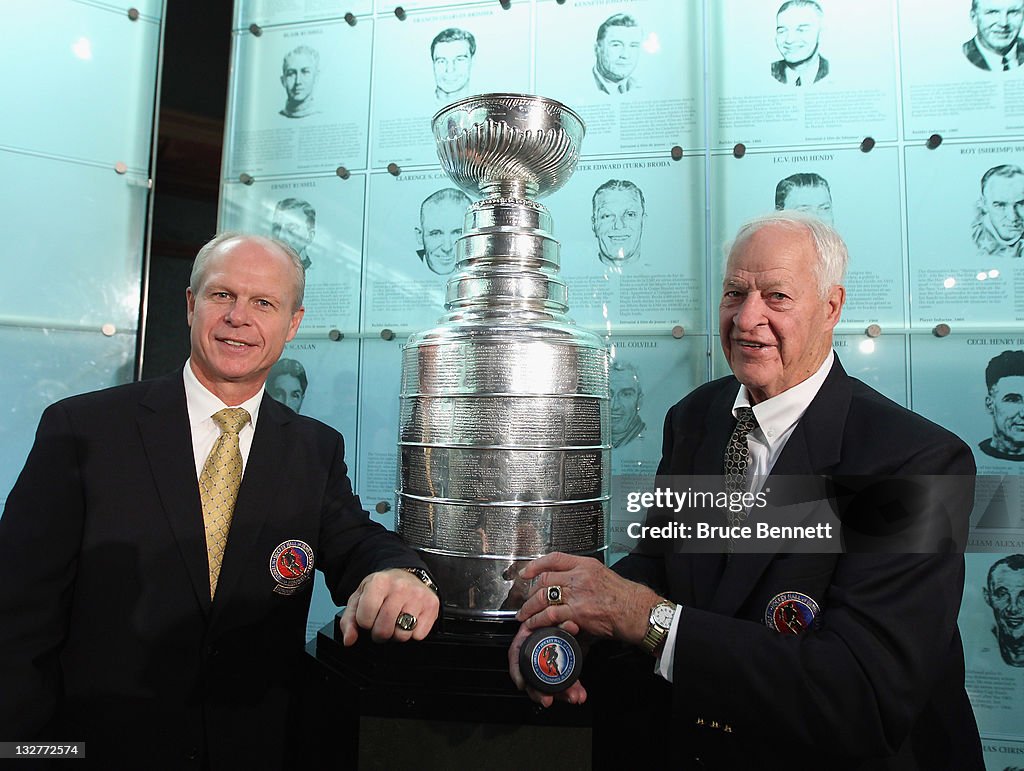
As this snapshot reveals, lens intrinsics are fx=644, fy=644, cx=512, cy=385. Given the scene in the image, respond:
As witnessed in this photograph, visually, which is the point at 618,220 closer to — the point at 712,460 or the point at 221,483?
the point at 712,460

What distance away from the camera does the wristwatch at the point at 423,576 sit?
4.42ft

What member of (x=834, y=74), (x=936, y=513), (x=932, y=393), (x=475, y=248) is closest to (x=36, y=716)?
(x=475, y=248)

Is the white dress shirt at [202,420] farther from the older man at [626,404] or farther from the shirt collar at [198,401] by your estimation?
the older man at [626,404]

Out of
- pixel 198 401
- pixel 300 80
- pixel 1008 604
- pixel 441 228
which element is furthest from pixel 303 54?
pixel 1008 604

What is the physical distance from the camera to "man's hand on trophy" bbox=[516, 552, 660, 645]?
1.20 metres

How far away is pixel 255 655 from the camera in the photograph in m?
1.42

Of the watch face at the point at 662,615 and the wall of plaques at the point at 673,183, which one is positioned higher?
the wall of plaques at the point at 673,183

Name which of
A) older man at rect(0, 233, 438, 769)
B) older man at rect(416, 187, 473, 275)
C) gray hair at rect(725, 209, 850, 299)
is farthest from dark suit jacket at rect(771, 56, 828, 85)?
older man at rect(0, 233, 438, 769)

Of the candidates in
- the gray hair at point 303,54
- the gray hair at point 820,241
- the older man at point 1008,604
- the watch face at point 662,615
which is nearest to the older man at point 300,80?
the gray hair at point 303,54

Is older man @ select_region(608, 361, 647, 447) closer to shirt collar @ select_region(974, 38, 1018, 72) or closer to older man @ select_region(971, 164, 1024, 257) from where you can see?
older man @ select_region(971, 164, 1024, 257)

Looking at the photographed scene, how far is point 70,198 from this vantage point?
2299mm

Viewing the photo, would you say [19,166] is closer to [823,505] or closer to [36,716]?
[36,716]

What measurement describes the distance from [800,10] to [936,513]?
1.78 m

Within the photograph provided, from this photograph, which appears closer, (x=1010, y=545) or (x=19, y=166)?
(x=1010, y=545)
